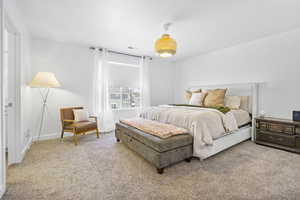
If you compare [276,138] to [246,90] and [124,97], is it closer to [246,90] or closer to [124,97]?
[246,90]

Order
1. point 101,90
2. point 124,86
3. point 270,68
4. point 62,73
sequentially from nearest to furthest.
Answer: point 270,68
point 62,73
point 101,90
point 124,86

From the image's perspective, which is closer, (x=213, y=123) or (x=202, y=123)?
(x=202, y=123)

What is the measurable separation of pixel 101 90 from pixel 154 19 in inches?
93.0

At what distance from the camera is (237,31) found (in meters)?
2.84

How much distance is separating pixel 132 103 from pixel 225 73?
3005 millimetres

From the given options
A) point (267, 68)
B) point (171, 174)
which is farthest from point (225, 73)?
point (171, 174)

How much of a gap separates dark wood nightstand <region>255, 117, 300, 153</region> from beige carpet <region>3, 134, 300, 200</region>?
0.25 meters

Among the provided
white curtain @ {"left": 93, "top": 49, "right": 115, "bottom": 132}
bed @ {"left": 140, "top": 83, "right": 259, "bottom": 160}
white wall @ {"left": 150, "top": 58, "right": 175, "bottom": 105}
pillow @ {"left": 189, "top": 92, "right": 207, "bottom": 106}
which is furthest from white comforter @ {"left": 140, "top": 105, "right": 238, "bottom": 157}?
white wall @ {"left": 150, "top": 58, "right": 175, "bottom": 105}

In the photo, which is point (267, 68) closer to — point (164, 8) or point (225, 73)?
point (225, 73)

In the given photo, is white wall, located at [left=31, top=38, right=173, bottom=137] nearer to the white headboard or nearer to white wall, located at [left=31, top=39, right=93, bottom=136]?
white wall, located at [left=31, top=39, right=93, bottom=136]

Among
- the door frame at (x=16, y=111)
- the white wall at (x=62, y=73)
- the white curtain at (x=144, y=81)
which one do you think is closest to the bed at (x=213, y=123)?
the white curtain at (x=144, y=81)

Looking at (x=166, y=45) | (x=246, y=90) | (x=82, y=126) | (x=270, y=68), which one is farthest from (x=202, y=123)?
(x=82, y=126)

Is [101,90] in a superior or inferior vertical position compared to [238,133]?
superior

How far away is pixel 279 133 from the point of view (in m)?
2.67
